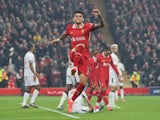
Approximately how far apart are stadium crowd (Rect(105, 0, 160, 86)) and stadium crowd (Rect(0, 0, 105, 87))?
1975 millimetres

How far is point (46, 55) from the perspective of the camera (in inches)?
1388

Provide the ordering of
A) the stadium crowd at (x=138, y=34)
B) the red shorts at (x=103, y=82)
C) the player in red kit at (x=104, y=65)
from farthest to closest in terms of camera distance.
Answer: the stadium crowd at (x=138, y=34) → the player in red kit at (x=104, y=65) → the red shorts at (x=103, y=82)

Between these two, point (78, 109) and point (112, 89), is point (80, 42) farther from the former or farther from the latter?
point (112, 89)

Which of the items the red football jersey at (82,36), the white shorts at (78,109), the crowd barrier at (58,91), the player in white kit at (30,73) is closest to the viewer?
the red football jersey at (82,36)

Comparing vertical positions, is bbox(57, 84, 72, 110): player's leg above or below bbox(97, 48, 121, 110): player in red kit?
below

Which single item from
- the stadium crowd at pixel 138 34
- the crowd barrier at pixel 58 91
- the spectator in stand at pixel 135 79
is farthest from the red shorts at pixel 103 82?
the stadium crowd at pixel 138 34

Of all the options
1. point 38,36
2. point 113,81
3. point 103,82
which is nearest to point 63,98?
point 103,82

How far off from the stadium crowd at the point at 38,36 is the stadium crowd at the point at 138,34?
6.48ft

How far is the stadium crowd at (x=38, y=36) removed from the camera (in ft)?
112

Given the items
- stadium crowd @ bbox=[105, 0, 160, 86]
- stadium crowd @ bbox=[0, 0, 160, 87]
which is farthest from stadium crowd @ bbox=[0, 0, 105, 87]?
stadium crowd @ bbox=[105, 0, 160, 86]

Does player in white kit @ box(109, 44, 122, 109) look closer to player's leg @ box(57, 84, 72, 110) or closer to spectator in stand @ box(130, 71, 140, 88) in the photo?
player's leg @ box(57, 84, 72, 110)

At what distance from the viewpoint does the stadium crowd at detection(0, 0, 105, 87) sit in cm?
3412

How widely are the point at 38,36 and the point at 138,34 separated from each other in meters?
7.58

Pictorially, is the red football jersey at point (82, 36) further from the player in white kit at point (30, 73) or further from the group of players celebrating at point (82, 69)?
the player in white kit at point (30, 73)
